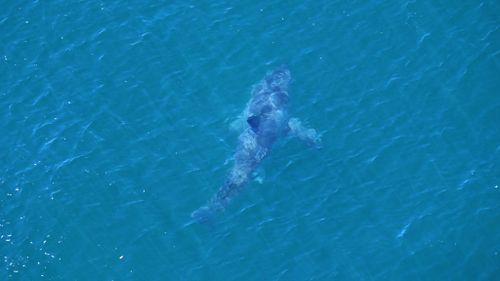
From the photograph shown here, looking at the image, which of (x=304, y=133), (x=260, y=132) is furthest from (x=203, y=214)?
(x=304, y=133)

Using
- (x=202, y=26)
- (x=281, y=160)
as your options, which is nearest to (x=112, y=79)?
(x=202, y=26)

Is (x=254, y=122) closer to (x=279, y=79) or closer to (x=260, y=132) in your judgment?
(x=260, y=132)

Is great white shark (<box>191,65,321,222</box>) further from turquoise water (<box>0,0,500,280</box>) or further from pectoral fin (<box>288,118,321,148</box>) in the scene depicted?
turquoise water (<box>0,0,500,280</box>)

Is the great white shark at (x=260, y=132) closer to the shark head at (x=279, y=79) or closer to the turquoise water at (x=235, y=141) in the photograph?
the shark head at (x=279, y=79)

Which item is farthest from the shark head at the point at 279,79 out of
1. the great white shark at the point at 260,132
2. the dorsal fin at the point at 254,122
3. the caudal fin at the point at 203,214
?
the caudal fin at the point at 203,214

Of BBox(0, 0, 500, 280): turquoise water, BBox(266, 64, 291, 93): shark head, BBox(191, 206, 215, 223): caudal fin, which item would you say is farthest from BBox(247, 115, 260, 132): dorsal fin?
BBox(191, 206, 215, 223): caudal fin
